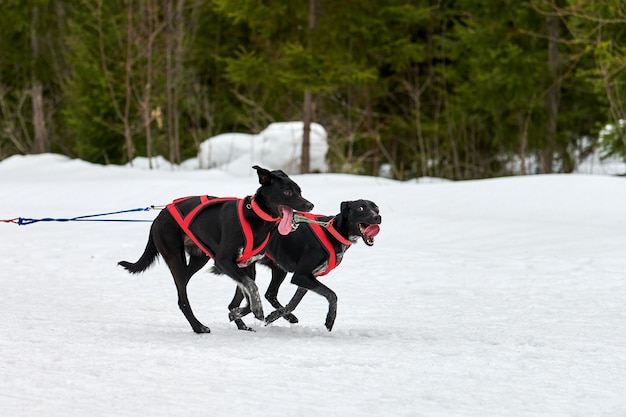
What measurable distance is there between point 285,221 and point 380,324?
5.65 feet

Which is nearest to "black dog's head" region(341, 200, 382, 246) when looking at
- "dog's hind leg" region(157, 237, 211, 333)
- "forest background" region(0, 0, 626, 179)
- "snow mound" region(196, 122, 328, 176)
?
"dog's hind leg" region(157, 237, 211, 333)

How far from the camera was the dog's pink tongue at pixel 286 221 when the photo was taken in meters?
6.00

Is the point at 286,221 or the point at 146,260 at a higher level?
the point at 286,221

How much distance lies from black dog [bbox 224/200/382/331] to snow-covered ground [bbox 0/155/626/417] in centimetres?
34

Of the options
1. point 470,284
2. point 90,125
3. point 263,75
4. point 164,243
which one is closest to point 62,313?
point 164,243

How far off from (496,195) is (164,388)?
1213cm

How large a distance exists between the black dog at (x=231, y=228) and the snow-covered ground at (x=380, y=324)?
1.50 ft

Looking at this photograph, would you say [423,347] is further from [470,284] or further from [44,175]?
[44,175]

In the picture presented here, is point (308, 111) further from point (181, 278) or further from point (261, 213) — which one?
point (261, 213)

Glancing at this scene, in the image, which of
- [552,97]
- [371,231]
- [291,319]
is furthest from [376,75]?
[371,231]

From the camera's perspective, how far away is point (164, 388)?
15.4 ft

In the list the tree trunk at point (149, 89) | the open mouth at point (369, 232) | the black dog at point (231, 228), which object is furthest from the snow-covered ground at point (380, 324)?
the tree trunk at point (149, 89)

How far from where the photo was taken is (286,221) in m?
6.04

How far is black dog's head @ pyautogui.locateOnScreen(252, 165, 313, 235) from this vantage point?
19.7 ft
